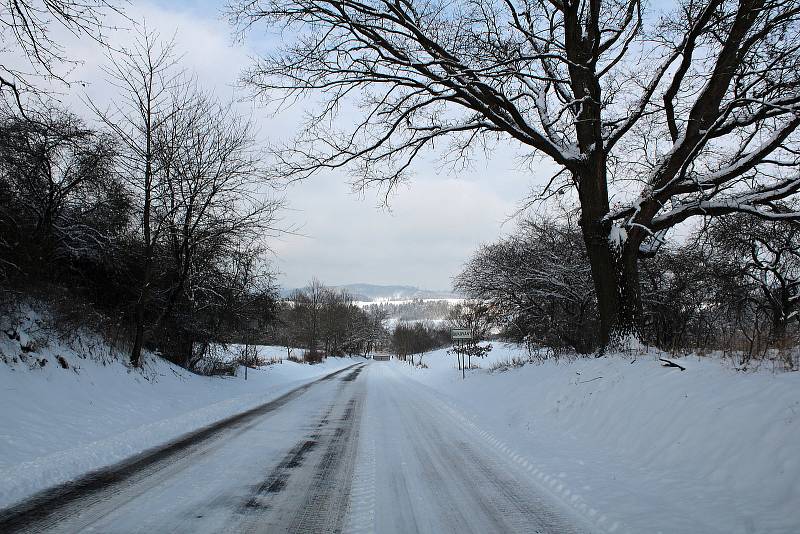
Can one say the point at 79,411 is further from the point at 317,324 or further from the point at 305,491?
the point at 317,324

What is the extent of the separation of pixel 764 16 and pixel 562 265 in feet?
26.6

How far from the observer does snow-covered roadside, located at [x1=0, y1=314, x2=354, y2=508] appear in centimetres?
552

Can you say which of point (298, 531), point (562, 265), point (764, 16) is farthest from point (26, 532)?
point (562, 265)

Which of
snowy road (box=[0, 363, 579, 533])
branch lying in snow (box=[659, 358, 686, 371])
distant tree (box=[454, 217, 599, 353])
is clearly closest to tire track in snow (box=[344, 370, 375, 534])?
snowy road (box=[0, 363, 579, 533])

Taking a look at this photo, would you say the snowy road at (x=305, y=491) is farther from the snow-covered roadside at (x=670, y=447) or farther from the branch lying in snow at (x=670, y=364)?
the branch lying in snow at (x=670, y=364)

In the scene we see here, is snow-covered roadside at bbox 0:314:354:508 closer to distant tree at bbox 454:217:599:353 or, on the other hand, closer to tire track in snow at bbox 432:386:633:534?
tire track in snow at bbox 432:386:633:534

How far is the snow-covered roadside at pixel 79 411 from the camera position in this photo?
5524mm

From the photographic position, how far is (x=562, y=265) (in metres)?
14.4

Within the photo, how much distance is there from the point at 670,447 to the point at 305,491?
14.2 feet

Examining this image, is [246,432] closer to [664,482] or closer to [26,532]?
[26,532]

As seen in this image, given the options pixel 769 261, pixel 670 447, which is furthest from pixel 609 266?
pixel 769 261

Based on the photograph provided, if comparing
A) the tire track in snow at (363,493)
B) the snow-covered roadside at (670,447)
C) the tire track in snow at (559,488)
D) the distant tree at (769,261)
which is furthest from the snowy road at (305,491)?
the distant tree at (769,261)

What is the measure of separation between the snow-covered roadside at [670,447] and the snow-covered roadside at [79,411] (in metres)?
5.72

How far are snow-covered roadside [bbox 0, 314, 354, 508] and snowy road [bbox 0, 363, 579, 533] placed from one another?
68 centimetres
